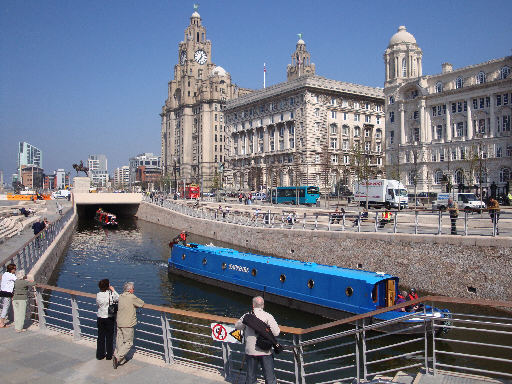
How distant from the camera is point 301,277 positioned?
2261 centimetres

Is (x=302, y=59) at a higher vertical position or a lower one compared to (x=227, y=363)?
higher

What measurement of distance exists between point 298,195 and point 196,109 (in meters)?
85.9

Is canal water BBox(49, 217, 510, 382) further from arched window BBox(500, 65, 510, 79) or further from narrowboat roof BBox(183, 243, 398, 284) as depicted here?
arched window BBox(500, 65, 510, 79)

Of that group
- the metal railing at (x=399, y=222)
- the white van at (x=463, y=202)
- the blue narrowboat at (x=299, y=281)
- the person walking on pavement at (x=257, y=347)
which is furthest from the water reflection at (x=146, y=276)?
the white van at (x=463, y=202)

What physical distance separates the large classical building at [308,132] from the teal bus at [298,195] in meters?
12.6

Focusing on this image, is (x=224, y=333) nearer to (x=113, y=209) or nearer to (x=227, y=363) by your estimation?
(x=227, y=363)

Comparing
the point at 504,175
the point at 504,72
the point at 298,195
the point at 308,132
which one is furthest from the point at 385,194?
the point at 308,132

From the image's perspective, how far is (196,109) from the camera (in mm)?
143125

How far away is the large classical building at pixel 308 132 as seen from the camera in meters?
88.0

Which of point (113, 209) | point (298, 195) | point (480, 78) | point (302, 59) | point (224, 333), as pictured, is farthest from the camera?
point (302, 59)

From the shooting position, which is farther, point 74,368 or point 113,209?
point 113,209

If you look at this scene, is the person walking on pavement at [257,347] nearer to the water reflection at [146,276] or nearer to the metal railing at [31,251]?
the metal railing at [31,251]

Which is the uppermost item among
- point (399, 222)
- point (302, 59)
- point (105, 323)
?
point (302, 59)

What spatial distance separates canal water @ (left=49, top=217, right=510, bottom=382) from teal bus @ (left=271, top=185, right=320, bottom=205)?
20370 millimetres
